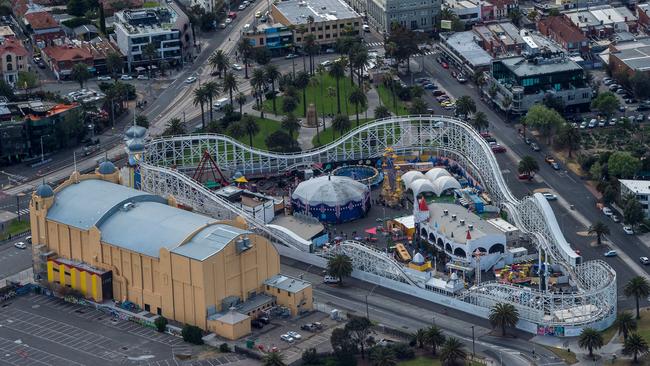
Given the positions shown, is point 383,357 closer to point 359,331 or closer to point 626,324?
point 359,331

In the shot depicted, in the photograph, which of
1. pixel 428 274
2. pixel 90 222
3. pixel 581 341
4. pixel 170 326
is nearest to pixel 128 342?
pixel 170 326

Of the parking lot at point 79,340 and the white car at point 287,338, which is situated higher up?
the white car at point 287,338

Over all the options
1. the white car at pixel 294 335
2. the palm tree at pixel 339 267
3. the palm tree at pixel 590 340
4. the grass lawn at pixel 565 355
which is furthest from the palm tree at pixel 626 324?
the white car at pixel 294 335

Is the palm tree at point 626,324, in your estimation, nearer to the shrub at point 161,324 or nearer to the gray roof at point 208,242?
the gray roof at point 208,242

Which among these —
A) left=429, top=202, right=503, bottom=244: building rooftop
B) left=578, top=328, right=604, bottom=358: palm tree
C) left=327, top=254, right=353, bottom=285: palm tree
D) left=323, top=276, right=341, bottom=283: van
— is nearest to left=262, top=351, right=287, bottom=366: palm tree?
left=327, top=254, right=353, bottom=285: palm tree

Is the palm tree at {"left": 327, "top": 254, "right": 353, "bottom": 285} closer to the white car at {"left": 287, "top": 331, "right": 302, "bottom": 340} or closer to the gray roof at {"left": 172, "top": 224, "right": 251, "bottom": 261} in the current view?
the gray roof at {"left": 172, "top": 224, "right": 251, "bottom": 261}

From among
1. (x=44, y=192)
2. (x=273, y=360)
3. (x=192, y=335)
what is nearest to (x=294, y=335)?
(x=273, y=360)

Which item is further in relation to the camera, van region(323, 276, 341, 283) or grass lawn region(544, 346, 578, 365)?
van region(323, 276, 341, 283)

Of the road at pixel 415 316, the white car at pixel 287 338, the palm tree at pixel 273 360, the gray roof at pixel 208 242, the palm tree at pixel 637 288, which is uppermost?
the gray roof at pixel 208 242

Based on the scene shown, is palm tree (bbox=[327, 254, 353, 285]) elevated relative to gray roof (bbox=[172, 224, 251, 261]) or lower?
lower
